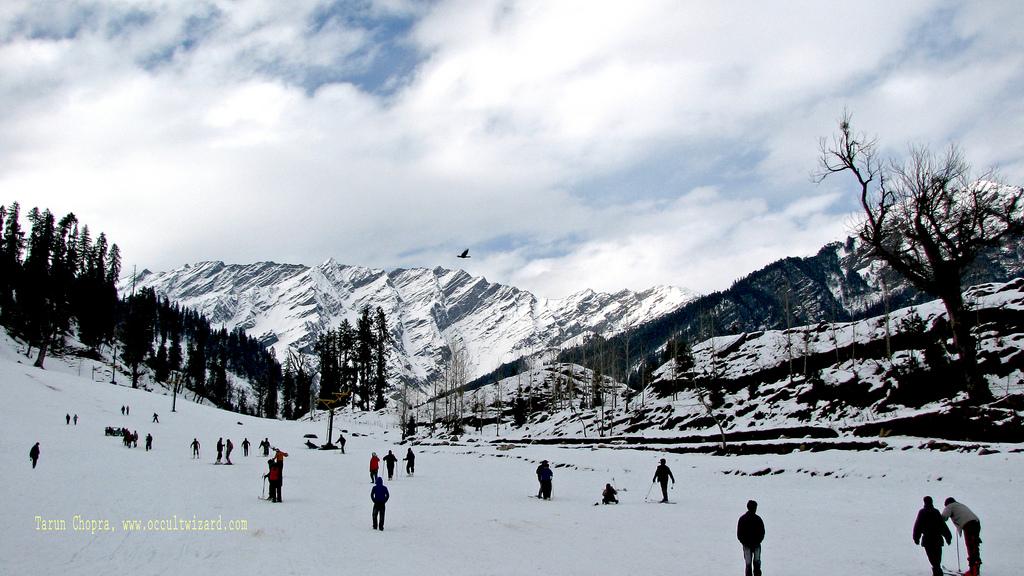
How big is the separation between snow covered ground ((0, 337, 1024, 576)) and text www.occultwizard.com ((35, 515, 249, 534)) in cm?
20

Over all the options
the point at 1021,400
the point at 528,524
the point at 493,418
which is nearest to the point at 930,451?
the point at 1021,400

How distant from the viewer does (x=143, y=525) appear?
51.9 feet

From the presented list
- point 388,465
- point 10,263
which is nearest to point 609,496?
Answer: point 388,465

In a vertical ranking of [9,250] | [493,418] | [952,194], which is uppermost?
[9,250]

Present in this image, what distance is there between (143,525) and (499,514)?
1009 cm

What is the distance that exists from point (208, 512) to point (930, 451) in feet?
89.9

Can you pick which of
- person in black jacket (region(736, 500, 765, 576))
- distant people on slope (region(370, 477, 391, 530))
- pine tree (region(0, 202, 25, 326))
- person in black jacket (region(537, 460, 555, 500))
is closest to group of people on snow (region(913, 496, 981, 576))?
person in black jacket (region(736, 500, 765, 576))

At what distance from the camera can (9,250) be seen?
99.2 meters

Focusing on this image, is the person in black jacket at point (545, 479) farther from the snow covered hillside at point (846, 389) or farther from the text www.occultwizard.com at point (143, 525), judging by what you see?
the snow covered hillside at point (846, 389)

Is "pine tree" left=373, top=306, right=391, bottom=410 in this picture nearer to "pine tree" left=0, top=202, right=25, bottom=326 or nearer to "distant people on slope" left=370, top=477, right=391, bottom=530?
"pine tree" left=0, top=202, right=25, bottom=326

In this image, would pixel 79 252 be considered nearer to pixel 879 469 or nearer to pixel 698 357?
pixel 698 357

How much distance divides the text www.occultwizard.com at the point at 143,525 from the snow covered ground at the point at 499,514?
0.20m

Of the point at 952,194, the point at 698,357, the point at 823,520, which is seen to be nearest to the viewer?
the point at 823,520

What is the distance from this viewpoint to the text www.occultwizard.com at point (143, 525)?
49.9 ft
